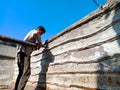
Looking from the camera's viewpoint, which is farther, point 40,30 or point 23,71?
point 40,30

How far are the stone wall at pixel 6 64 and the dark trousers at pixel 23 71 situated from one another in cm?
214

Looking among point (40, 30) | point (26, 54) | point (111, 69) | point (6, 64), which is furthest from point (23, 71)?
point (6, 64)

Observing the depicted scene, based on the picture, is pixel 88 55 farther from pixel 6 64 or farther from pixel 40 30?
pixel 6 64

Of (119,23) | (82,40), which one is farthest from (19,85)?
(119,23)

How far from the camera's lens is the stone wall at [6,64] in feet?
19.0

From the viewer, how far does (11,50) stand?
629 centimetres

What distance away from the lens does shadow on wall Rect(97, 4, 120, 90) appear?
1.94 metres

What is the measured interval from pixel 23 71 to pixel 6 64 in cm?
246

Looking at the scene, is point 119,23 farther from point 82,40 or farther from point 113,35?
point 82,40

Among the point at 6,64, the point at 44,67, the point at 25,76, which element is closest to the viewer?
the point at 25,76

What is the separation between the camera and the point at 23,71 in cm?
378

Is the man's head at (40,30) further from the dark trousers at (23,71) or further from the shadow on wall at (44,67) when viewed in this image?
the dark trousers at (23,71)

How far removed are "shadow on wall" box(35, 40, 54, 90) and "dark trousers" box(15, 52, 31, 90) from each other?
363mm

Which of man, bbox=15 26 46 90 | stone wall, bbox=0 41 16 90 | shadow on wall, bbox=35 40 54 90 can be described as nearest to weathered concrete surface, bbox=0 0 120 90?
shadow on wall, bbox=35 40 54 90
